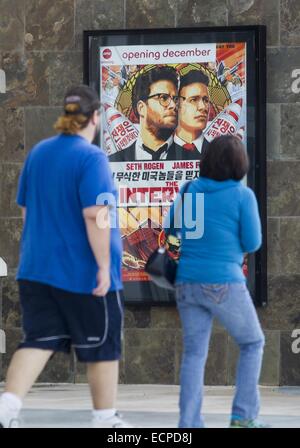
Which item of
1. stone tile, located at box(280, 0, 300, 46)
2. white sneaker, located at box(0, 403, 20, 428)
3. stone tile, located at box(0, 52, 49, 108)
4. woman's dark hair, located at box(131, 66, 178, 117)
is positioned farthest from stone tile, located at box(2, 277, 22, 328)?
white sneaker, located at box(0, 403, 20, 428)

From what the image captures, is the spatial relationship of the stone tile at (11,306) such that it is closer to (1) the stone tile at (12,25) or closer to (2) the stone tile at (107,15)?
(1) the stone tile at (12,25)

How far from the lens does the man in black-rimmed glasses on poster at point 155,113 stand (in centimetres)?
1055

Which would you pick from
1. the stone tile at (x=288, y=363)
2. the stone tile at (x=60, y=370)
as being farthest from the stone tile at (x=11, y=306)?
the stone tile at (x=288, y=363)

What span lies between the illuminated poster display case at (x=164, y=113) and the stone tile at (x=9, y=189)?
781 millimetres

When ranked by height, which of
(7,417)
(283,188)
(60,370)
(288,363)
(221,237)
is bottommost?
(60,370)

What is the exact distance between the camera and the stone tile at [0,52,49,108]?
10773 millimetres

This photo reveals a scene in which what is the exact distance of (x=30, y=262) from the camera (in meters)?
6.49

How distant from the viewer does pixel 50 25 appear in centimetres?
1079

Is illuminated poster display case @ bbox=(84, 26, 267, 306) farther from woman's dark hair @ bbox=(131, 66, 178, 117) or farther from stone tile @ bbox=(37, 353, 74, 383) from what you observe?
stone tile @ bbox=(37, 353, 74, 383)

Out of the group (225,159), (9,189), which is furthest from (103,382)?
(9,189)

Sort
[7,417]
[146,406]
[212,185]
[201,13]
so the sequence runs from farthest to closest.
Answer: [201,13] → [146,406] → [212,185] → [7,417]

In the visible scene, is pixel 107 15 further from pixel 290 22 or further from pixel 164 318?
pixel 164 318

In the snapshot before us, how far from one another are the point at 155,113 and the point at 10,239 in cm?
164
